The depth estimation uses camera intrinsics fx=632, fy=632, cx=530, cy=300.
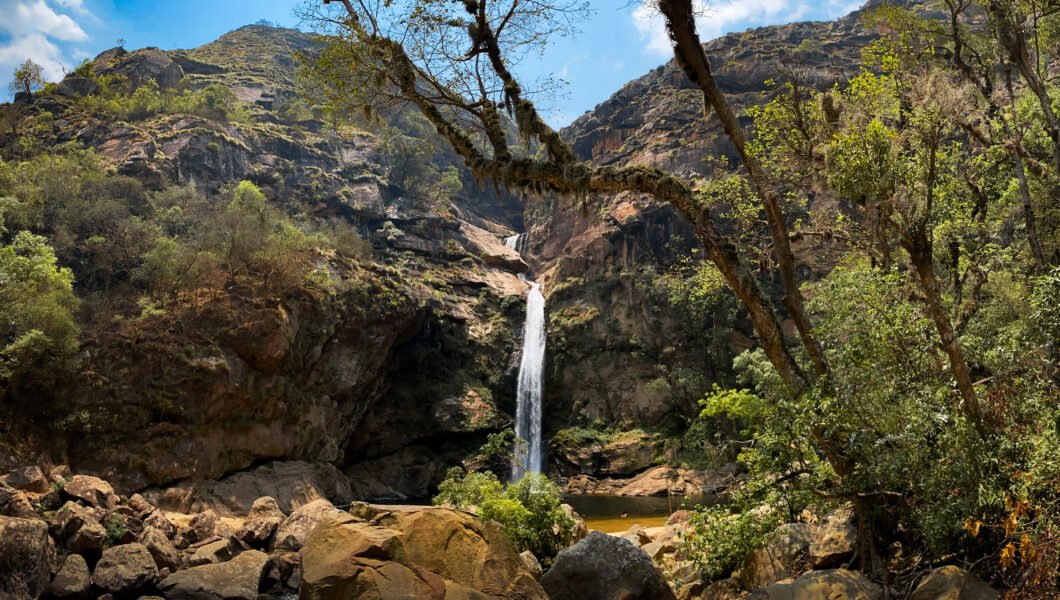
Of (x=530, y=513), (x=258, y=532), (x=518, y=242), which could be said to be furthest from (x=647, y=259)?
(x=530, y=513)

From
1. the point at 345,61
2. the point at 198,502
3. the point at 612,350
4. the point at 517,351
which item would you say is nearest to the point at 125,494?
the point at 198,502

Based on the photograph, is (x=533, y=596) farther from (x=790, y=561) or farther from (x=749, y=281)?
(x=749, y=281)

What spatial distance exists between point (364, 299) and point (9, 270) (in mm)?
14418

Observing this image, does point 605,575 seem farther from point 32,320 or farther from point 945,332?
point 32,320

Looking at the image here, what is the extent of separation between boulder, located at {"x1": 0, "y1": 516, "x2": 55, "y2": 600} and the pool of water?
602 inches

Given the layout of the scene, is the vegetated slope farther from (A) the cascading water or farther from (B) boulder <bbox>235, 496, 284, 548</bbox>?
(B) boulder <bbox>235, 496, 284, 548</bbox>

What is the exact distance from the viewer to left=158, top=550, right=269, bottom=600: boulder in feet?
37.3

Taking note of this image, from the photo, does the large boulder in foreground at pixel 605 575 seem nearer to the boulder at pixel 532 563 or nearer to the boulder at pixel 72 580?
the boulder at pixel 532 563

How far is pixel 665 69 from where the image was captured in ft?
194

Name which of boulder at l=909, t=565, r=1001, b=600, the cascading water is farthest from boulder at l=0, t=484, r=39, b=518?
the cascading water

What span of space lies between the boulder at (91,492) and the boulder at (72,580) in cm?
353

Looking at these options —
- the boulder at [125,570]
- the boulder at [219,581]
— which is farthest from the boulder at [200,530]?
the boulder at [219,581]

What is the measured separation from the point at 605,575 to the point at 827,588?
2.72 m

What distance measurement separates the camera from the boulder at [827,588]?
6383 mm
